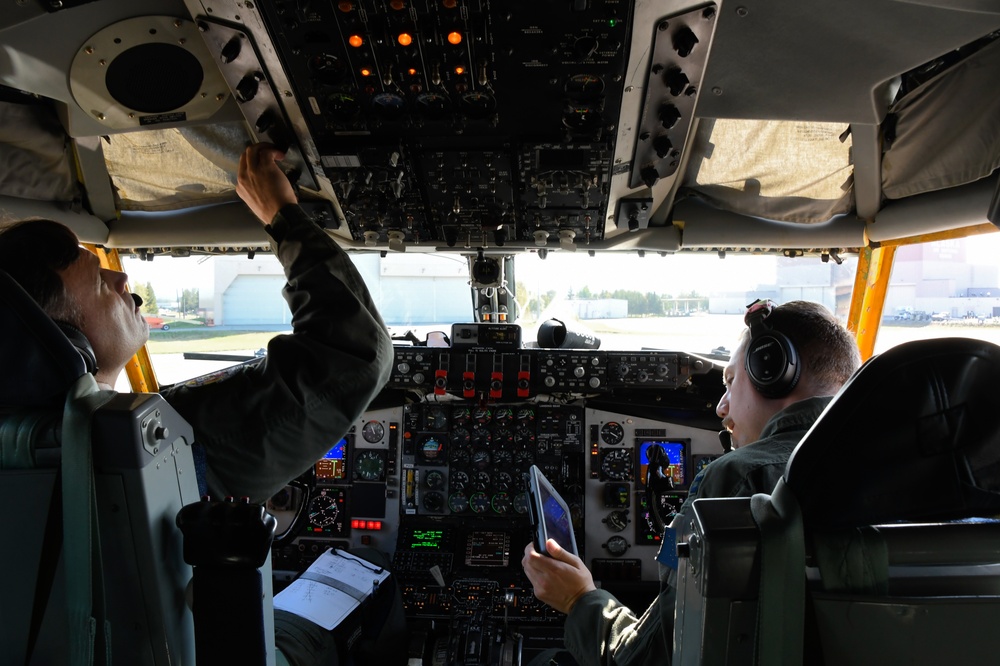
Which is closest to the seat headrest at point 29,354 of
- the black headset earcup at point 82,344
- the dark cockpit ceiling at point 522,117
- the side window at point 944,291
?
the black headset earcup at point 82,344

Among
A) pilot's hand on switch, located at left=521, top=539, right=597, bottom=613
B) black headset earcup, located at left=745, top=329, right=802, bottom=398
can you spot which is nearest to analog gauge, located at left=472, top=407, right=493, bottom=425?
pilot's hand on switch, located at left=521, top=539, right=597, bottom=613

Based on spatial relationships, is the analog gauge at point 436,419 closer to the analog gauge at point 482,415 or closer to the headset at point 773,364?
the analog gauge at point 482,415

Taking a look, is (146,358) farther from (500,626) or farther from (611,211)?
(611,211)

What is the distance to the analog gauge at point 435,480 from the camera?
3578mm

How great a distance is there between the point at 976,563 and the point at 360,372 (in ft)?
3.28

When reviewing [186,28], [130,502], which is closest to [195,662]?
[130,502]

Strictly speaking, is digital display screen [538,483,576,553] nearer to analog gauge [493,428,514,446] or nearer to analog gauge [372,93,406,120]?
analog gauge [493,428,514,446]

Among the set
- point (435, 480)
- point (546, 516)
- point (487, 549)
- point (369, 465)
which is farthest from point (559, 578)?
point (369, 465)

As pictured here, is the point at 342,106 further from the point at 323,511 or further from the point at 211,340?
the point at 323,511

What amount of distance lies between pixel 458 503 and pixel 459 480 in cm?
12

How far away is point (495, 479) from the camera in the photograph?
357 cm

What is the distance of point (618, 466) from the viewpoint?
351 centimetres

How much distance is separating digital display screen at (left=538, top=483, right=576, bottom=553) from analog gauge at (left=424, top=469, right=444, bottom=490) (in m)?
0.99

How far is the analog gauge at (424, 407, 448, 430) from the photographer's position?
3582 millimetres
